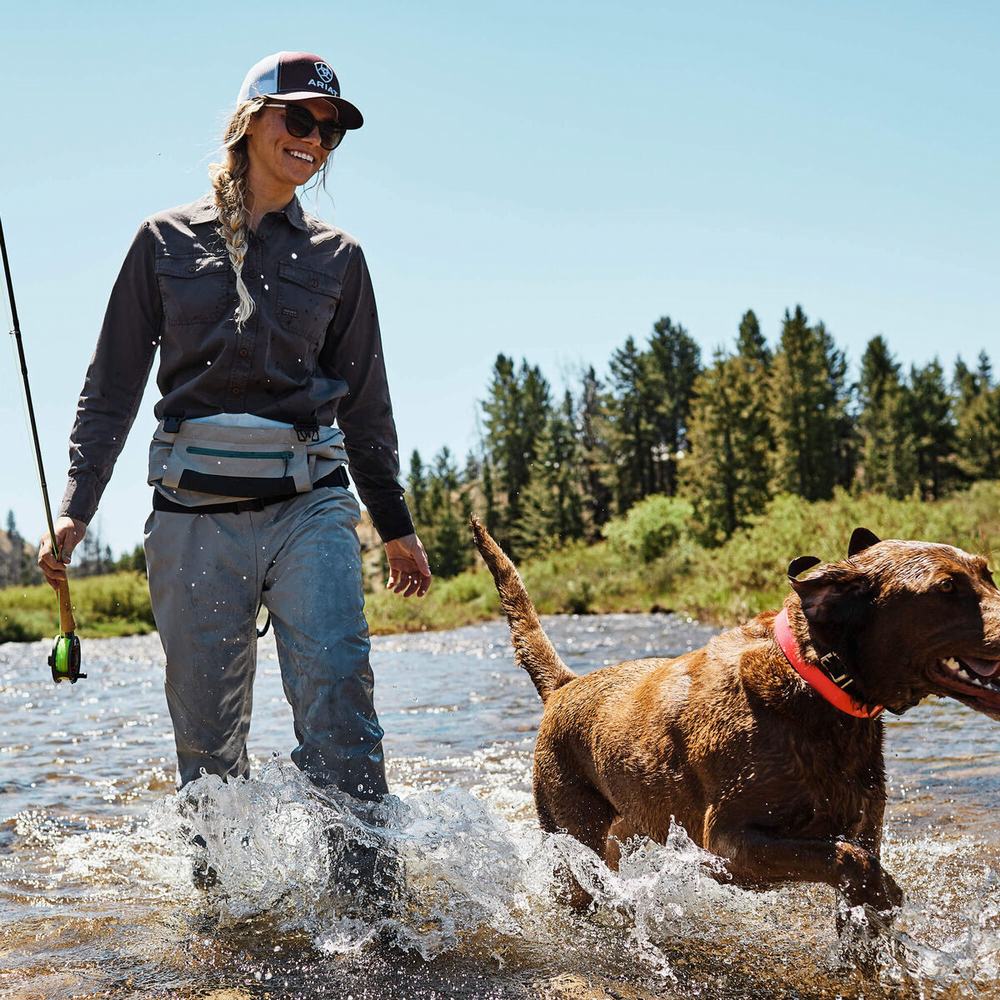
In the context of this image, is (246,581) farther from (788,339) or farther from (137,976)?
(788,339)

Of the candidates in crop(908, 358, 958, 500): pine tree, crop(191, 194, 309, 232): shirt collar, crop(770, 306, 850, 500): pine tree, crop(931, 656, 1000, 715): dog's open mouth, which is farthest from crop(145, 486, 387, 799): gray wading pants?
crop(908, 358, 958, 500): pine tree

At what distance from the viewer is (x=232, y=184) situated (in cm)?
383

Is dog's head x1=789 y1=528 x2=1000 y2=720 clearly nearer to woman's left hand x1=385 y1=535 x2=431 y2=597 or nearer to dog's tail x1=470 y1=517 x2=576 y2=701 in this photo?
woman's left hand x1=385 y1=535 x2=431 y2=597

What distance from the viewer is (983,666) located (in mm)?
3066

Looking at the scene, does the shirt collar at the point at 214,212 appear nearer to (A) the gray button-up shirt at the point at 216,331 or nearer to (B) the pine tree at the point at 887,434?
(A) the gray button-up shirt at the point at 216,331

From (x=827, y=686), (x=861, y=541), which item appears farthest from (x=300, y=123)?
(x=827, y=686)

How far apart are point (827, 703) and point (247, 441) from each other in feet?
7.03

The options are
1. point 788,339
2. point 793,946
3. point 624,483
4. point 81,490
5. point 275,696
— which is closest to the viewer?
point 793,946

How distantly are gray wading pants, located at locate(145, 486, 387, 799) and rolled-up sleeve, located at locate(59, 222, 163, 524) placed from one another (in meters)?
0.31

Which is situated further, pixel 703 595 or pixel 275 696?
pixel 703 595

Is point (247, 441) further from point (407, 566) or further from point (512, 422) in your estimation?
point (512, 422)

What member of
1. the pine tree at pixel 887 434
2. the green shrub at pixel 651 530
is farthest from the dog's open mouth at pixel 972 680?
the pine tree at pixel 887 434

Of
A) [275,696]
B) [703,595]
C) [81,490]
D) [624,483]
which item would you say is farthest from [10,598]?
[624,483]

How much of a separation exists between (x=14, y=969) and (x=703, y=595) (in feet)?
73.8
